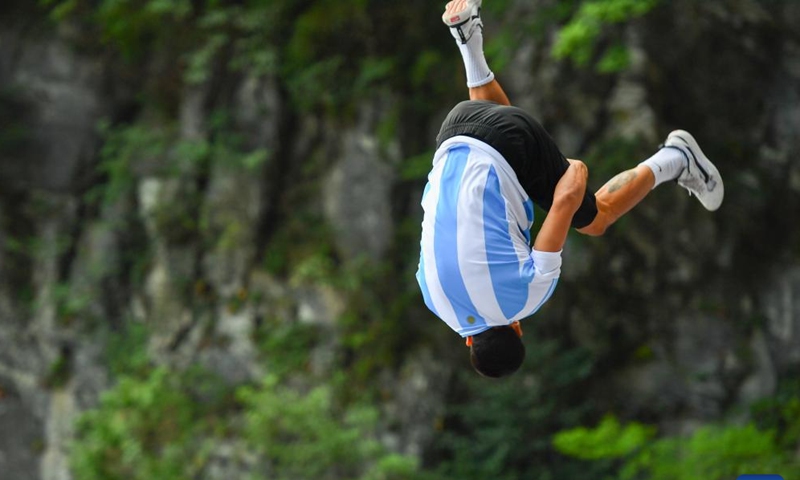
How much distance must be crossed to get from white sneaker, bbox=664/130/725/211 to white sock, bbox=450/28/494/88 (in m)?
0.73

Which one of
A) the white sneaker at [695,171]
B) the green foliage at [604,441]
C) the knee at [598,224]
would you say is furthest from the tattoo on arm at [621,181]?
the green foliage at [604,441]

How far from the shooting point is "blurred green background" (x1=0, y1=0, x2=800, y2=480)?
782 cm

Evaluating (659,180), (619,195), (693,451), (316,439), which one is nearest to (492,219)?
(619,195)

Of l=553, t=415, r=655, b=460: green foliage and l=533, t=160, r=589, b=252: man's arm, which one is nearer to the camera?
l=533, t=160, r=589, b=252: man's arm

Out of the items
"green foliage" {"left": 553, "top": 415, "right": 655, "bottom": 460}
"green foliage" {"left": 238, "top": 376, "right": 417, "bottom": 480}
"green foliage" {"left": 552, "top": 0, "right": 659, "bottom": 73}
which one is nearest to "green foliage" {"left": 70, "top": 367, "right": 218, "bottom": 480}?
"green foliage" {"left": 238, "top": 376, "right": 417, "bottom": 480}

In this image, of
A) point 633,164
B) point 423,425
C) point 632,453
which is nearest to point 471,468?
point 423,425

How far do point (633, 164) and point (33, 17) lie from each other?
6.03m

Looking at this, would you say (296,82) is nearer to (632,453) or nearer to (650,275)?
(650,275)

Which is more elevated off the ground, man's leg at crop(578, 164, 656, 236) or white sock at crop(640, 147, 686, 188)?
white sock at crop(640, 147, 686, 188)

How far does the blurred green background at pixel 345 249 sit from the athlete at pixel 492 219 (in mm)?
3579

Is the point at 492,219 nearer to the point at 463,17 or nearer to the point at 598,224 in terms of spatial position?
the point at 598,224

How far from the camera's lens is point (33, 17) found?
9.95m

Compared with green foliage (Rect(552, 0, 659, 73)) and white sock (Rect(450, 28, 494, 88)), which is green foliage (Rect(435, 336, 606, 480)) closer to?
green foliage (Rect(552, 0, 659, 73))

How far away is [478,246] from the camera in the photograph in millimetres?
3109
